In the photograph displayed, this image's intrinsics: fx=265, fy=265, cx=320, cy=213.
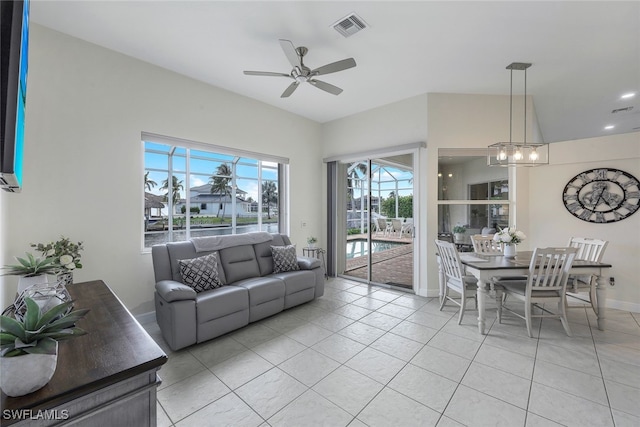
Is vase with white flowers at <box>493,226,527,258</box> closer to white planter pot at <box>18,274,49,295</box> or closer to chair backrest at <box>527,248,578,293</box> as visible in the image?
chair backrest at <box>527,248,578,293</box>

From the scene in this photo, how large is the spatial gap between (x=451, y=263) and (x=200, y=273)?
3106 mm

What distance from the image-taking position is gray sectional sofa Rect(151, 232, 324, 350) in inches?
104

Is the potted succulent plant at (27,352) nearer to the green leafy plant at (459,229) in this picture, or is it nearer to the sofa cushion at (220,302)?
the sofa cushion at (220,302)

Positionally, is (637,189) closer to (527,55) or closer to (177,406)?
(527,55)

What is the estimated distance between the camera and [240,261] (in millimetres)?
3775

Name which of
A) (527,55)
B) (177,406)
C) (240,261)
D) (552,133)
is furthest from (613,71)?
(177,406)

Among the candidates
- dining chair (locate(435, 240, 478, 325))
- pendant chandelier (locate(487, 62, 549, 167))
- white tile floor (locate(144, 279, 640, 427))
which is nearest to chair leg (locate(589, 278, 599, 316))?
white tile floor (locate(144, 279, 640, 427))

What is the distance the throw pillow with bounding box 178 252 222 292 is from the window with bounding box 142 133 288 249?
758mm

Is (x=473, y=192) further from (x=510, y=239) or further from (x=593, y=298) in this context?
(x=593, y=298)

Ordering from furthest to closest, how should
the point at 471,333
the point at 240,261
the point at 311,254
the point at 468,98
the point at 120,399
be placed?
1. the point at 311,254
2. the point at 468,98
3. the point at 240,261
4. the point at 471,333
5. the point at 120,399

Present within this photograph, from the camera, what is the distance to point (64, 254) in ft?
8.23

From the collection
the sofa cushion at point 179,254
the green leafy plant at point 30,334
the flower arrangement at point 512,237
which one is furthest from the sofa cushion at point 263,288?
the flower arrangement at point 512,237

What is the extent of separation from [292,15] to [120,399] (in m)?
3.03

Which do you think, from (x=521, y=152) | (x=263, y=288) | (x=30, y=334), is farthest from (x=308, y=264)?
(x=30, y=334)
